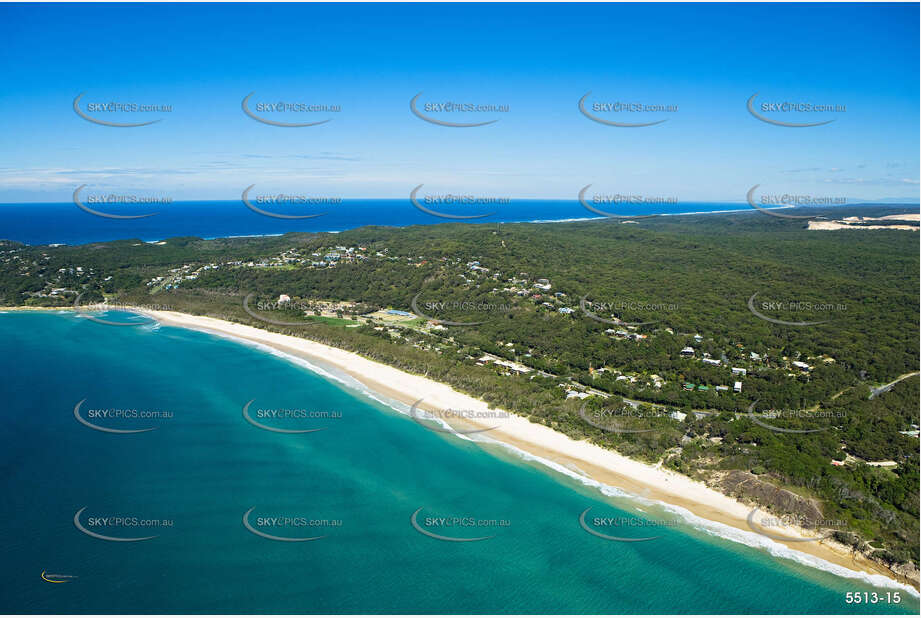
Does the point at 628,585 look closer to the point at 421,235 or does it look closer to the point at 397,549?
the point at 397,549

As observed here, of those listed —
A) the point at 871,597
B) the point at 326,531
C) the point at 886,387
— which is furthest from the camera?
the point at 886,387

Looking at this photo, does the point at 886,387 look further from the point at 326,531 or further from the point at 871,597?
the point at 326,531

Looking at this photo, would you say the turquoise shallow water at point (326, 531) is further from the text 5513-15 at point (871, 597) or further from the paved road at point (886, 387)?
the paved road at point (886, 387)

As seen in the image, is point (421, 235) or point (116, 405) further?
point (421, 235)

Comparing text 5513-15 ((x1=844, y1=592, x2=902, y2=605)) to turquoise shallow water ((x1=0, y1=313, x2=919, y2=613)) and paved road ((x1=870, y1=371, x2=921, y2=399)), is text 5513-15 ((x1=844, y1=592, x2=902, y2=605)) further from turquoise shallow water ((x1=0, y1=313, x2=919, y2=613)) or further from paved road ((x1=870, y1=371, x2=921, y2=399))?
paved road ((x1=870, y1=371, x2=921, y2=399))

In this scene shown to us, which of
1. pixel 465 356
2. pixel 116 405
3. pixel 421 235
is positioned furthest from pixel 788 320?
pixel 421 235

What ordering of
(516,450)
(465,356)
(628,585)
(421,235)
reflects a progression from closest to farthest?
(628,585) < (516,450) < (465,356) < (421,235)

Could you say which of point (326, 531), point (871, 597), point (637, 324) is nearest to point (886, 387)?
point (637, 324)

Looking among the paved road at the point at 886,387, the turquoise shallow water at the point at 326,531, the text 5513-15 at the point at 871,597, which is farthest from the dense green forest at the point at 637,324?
the turquoise shallow water at the point at 326,531
